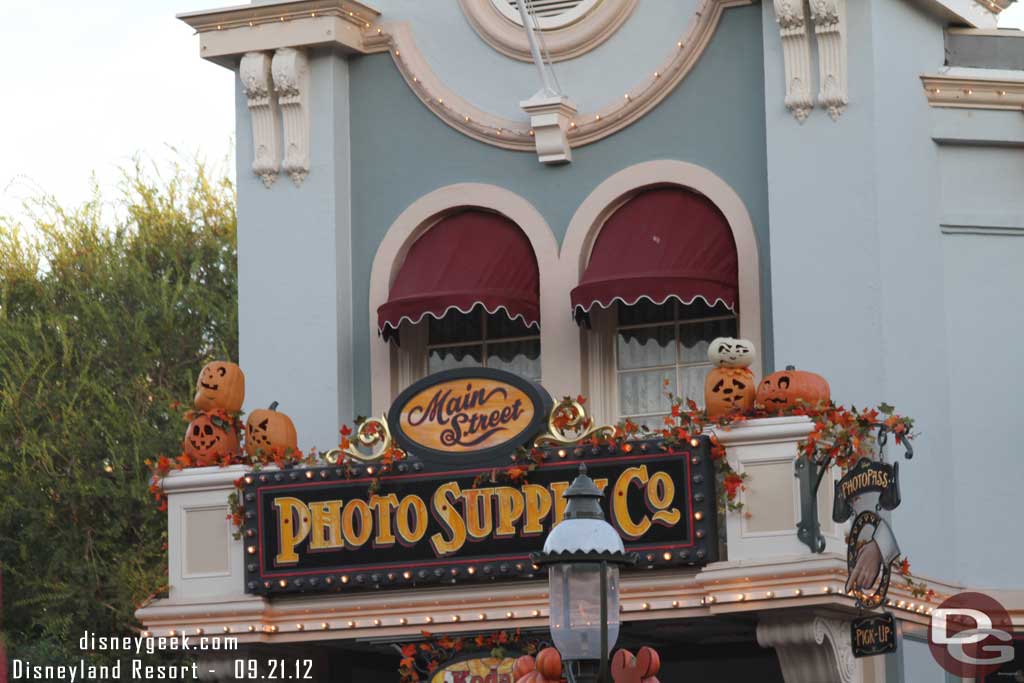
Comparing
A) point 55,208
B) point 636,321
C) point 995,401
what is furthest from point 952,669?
point 55,208

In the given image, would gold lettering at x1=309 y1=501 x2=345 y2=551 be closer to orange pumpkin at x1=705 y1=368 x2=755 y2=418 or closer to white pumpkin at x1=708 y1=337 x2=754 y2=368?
orange pumpkin at x1=705 y1=368 x2=755 y2=418

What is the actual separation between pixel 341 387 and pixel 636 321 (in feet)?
9.55

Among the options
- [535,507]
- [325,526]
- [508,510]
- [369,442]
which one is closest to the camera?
Result: [535,507]

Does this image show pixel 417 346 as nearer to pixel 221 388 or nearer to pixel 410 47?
pixel 221 388

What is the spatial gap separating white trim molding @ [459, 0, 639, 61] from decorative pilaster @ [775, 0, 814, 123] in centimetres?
176

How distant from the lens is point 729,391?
660 inches

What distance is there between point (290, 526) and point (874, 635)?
5.24m

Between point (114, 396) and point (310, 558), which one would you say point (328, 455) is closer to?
point (310, 558)

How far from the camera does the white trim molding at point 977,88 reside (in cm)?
1881

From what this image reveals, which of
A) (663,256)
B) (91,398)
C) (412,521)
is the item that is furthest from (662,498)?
(91,398)

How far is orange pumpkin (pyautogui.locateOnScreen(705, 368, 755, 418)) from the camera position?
1670 cm

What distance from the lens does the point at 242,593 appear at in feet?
60.1

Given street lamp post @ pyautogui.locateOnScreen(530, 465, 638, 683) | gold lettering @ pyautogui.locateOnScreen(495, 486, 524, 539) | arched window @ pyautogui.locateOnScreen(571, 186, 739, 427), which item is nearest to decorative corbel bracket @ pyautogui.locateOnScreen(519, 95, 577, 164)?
arched window @ pyautogui.locateOnScreen(571, 186, 739, 427)

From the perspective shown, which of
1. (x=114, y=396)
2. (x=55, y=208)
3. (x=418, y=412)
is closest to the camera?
(x=418, y=412)
